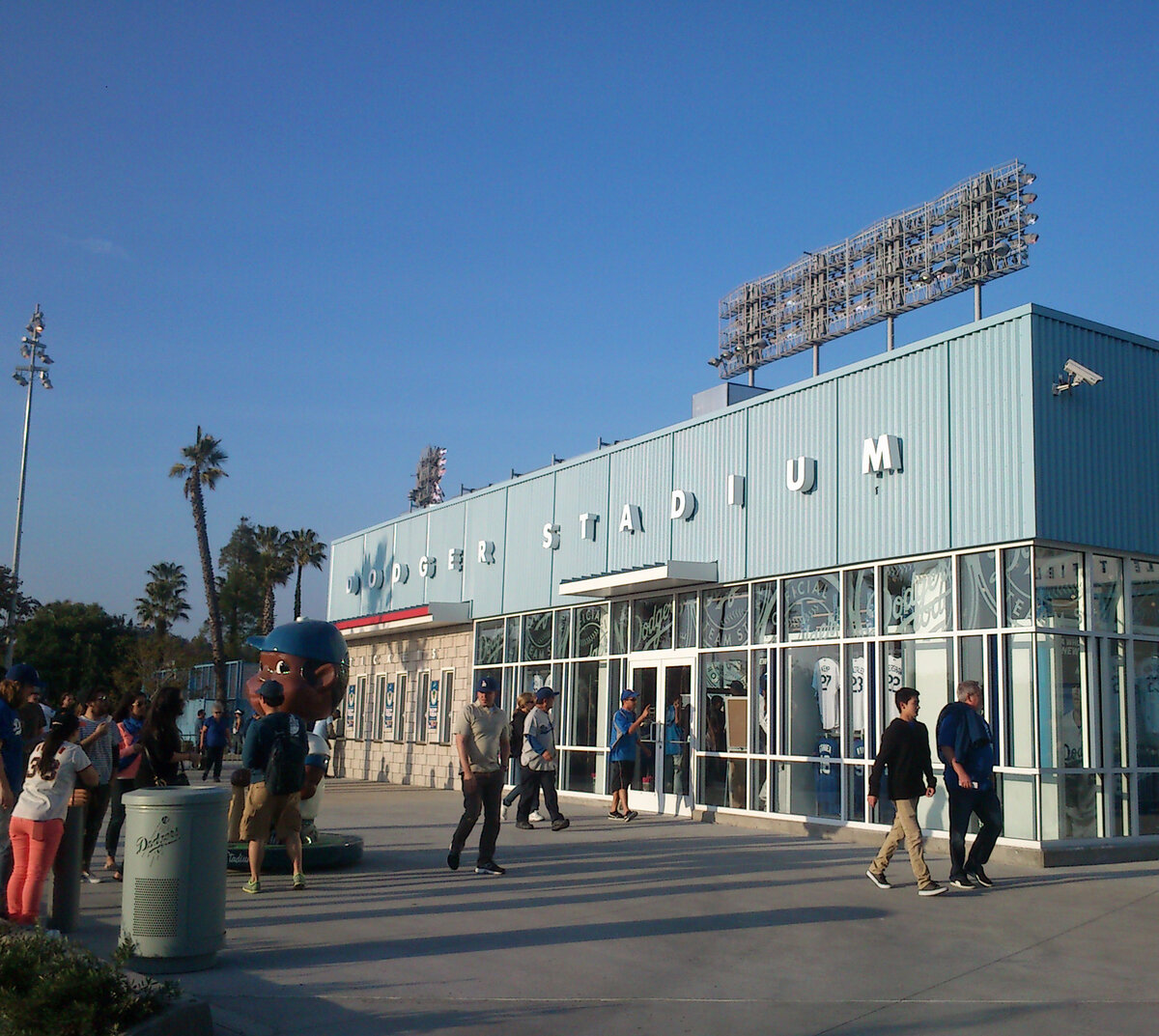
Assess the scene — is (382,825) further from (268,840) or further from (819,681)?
(819,681)

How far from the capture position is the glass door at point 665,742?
17.7 metres

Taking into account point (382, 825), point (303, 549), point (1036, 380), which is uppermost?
point (303, 549)

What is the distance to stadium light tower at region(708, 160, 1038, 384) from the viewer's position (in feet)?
76.8

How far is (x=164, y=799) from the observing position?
7.17 m

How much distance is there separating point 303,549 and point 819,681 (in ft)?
173

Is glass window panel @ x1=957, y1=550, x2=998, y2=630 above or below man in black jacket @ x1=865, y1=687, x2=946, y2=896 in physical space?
above

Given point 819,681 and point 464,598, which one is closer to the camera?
point 819,681

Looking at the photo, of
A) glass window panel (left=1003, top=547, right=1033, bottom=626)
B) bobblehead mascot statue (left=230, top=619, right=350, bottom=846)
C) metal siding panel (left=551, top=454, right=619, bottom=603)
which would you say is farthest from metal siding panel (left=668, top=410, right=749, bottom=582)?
bobblehead mascot statue (left=230, top=619, right=350, bottom=846)

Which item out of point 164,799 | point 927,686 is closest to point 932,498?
point 927,686

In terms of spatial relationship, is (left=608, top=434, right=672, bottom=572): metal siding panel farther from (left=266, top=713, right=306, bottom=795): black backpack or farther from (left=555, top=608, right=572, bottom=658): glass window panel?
(left=266, top=713, right=306, bottom=795): black backpack

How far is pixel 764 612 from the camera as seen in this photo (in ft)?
53.7

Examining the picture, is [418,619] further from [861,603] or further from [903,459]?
[903,459]

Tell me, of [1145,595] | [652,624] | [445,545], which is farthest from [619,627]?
[1145,595]

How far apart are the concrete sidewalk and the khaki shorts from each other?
1.72ft
